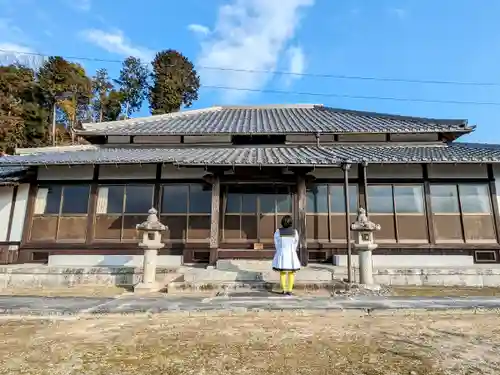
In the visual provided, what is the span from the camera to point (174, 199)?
11.7m

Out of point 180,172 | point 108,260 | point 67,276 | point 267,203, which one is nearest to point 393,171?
point 267,203

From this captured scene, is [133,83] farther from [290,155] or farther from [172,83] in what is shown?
[290,155]

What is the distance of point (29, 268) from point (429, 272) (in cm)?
1229

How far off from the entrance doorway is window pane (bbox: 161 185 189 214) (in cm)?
153

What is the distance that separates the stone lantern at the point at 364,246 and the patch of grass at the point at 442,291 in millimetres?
753

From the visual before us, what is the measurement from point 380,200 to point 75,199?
1149cm

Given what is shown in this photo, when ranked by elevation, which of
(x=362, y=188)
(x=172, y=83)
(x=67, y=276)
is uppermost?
(x=172, y=83)

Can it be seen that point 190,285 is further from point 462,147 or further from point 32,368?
point 462,147

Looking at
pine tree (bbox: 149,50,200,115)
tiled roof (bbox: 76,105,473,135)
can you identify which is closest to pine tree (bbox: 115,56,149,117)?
pine tree (bbox: 149,50,200,115)

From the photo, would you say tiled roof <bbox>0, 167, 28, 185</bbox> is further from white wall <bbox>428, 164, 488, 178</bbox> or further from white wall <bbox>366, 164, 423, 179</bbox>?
white wall <bbox>428, 164, 488, 178</bbox>

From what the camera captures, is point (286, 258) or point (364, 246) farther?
point (364, 246)

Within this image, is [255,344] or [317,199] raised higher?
[317,199]

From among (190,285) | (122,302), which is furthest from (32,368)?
(190,285)

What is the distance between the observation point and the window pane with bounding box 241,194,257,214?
11.4 meters
